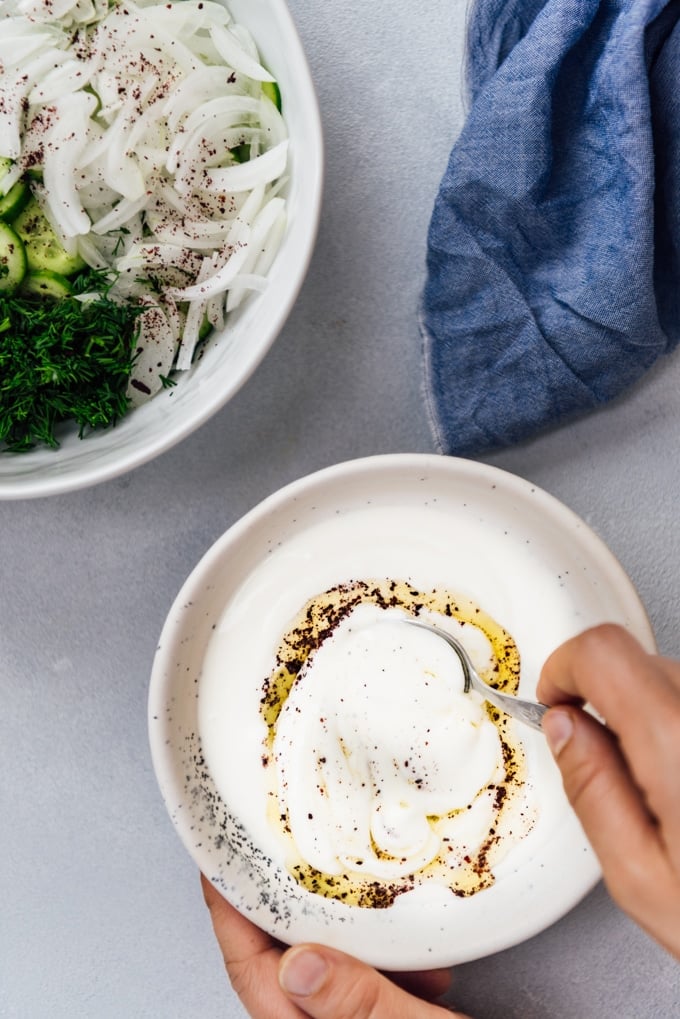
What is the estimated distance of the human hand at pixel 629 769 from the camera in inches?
26.7

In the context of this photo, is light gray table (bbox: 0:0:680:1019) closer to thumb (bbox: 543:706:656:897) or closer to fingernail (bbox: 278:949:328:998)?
fingernail (bbox: 278:949:328:998)

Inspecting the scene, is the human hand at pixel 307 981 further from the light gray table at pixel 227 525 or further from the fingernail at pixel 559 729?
the fingernail at pixel 559 729

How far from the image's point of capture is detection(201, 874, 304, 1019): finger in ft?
4.16

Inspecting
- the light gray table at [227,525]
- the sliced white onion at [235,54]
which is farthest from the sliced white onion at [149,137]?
the light gray table at [227,525]

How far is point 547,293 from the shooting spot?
1248mm

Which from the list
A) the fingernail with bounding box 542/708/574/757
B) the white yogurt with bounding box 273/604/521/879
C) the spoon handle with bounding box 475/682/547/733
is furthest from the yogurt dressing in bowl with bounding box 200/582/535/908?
the fingernail with bounding box 542/708/574/757

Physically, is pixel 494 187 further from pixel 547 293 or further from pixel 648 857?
pixel 648 857

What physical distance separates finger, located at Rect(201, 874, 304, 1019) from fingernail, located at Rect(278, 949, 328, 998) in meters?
0.09

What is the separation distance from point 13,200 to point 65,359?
202 mm

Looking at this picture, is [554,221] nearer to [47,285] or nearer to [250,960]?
[47,285]

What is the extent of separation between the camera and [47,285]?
1.19m

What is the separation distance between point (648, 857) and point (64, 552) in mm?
954

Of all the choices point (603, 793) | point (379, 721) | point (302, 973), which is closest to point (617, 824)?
point (603, 793)

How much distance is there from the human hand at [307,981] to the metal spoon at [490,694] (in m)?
0.39
